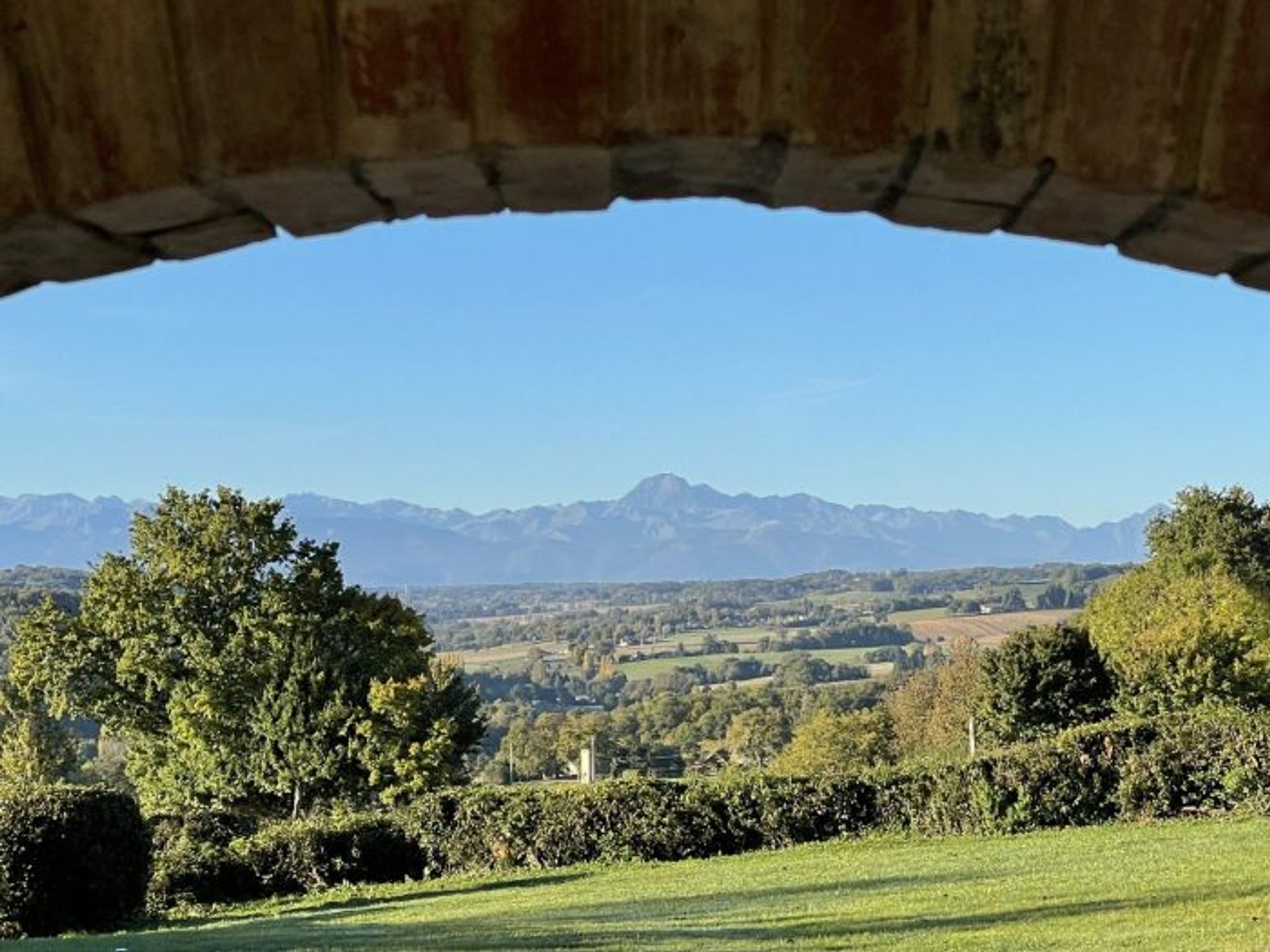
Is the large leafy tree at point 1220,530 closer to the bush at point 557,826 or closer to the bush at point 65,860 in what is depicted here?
the bush at point 557,826

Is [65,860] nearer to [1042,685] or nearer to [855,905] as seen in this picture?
[855,905]

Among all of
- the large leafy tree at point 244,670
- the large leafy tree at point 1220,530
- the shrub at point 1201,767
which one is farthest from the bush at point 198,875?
the large leafy tree at point 1220,530

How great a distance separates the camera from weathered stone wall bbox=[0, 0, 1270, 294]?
1641 mm

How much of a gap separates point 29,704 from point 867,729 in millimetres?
28267

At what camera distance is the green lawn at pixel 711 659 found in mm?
131625

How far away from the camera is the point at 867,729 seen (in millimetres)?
49406

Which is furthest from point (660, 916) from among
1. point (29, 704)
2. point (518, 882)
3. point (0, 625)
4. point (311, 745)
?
point (0, 625)

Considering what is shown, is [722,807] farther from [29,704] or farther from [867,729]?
[867,729]

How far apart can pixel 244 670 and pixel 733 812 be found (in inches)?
603

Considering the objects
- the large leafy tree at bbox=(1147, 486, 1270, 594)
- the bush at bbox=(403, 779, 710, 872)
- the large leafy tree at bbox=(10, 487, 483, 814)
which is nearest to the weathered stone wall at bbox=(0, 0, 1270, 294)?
the bush at bbox=(403, 779, 710, 872)

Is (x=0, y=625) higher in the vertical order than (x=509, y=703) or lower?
higher

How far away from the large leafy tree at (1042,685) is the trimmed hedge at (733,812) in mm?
10419

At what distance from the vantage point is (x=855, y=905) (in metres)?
12.7

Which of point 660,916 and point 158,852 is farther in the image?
point 158,852
